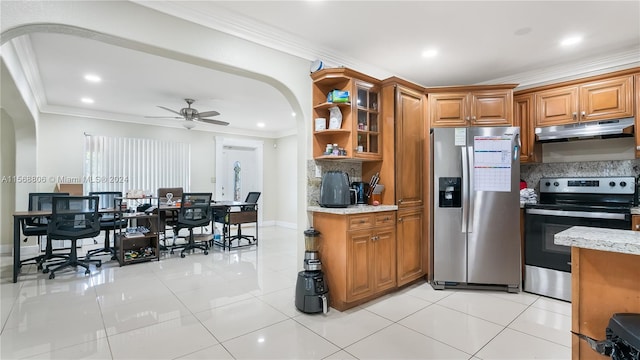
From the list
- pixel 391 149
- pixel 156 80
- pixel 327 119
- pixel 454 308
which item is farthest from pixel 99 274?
pixel 454 308

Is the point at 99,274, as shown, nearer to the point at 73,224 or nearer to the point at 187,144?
the point at 73,224

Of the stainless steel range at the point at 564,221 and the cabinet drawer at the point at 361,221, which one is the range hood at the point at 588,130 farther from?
the cabinet drawer at the point at 361,221

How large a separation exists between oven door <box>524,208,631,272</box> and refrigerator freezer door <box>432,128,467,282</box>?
2.31 ft

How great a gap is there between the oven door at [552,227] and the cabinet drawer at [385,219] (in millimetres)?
1497

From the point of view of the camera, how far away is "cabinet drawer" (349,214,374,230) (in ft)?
8.96

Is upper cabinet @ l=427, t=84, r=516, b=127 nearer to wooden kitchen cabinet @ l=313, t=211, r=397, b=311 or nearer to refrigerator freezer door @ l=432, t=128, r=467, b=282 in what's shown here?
refrigerator freezer door @ l=432, t=128, r=467, b=282

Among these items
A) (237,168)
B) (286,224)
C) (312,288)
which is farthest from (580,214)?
(237,168)

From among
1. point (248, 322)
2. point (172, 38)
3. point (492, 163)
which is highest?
A: point (172, 38)

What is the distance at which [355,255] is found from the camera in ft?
9.05

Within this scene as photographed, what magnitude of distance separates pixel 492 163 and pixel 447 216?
0.73m

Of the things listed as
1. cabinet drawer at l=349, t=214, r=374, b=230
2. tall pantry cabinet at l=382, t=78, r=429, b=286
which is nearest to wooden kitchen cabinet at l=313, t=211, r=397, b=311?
cabinet drawer at l=349, t=214, r=374, b=230

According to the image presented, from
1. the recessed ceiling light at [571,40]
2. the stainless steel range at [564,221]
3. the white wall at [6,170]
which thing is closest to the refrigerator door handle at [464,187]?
the stainless steel range at [564,221]

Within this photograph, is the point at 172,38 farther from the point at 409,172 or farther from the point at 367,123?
the point at 409,172

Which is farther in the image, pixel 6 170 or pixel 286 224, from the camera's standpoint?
pixel 286 224
